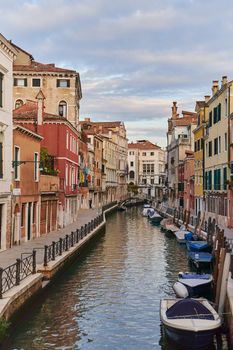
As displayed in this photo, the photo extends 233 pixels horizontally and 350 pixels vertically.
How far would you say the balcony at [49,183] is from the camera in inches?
1245

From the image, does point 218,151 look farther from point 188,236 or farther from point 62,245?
point 62,245

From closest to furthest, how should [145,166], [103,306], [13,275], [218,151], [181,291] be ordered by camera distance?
[13,275], [181,291], [103,306], [218,151], [145,166]

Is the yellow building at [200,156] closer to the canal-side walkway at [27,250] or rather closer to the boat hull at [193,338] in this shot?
the canal-side walkway at [27,250]

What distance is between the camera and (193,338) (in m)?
12.3

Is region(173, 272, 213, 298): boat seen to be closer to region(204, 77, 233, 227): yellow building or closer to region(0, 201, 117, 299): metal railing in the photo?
region(0, 201, 117, 299): metal railing

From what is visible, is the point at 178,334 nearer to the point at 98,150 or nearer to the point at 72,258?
the point at 72,258

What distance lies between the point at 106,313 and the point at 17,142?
12003 mm

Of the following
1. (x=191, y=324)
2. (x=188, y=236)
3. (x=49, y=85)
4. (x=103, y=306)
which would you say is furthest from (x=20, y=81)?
(x=191, y=324)

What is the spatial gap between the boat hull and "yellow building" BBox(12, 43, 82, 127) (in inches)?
1626

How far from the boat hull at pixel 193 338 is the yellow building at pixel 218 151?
22.1m

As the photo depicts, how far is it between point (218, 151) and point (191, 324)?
1167 inches

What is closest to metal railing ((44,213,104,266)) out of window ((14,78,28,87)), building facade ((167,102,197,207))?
window ((14,78,28,87))

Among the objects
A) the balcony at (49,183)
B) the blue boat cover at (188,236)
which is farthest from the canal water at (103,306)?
the balcony at (49,183)

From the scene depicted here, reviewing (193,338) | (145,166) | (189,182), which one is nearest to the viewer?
(193,338)
